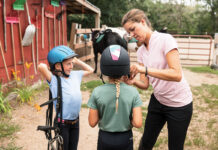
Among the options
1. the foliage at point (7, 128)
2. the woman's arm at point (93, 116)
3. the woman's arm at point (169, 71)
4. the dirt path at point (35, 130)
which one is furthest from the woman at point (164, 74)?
the foliage at point (7, 128)

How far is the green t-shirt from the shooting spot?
1.64 metres

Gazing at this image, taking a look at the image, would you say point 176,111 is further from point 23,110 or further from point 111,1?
point 111,1

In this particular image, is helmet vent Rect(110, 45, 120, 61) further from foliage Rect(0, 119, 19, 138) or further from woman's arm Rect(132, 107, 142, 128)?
foliage Rect(0, 119, 19, 138)

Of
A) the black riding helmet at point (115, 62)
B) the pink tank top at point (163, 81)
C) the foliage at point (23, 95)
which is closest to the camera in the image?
the black riding helmet at point (115, 62)

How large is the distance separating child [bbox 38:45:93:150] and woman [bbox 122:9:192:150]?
2.29 feet

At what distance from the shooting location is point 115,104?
5.40 feet

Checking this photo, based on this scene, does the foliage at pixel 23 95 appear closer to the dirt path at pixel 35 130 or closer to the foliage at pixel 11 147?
the dirt path at pixel 35 130

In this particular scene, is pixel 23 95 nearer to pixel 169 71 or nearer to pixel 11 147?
pixel 11 147

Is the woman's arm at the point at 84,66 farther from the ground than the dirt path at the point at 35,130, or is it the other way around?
the woman's arm at the point at 84,66

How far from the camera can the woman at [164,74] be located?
1.81m

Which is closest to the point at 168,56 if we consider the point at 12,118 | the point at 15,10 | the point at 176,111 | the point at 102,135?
the point at 176,111

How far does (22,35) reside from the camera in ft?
19.9

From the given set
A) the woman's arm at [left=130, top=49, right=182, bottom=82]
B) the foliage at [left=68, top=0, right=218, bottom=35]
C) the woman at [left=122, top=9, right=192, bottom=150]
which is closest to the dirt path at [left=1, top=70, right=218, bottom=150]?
the woman at [left=122, top=9, right=192, bottom=150]

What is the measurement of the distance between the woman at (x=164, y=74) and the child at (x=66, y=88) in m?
0.70
